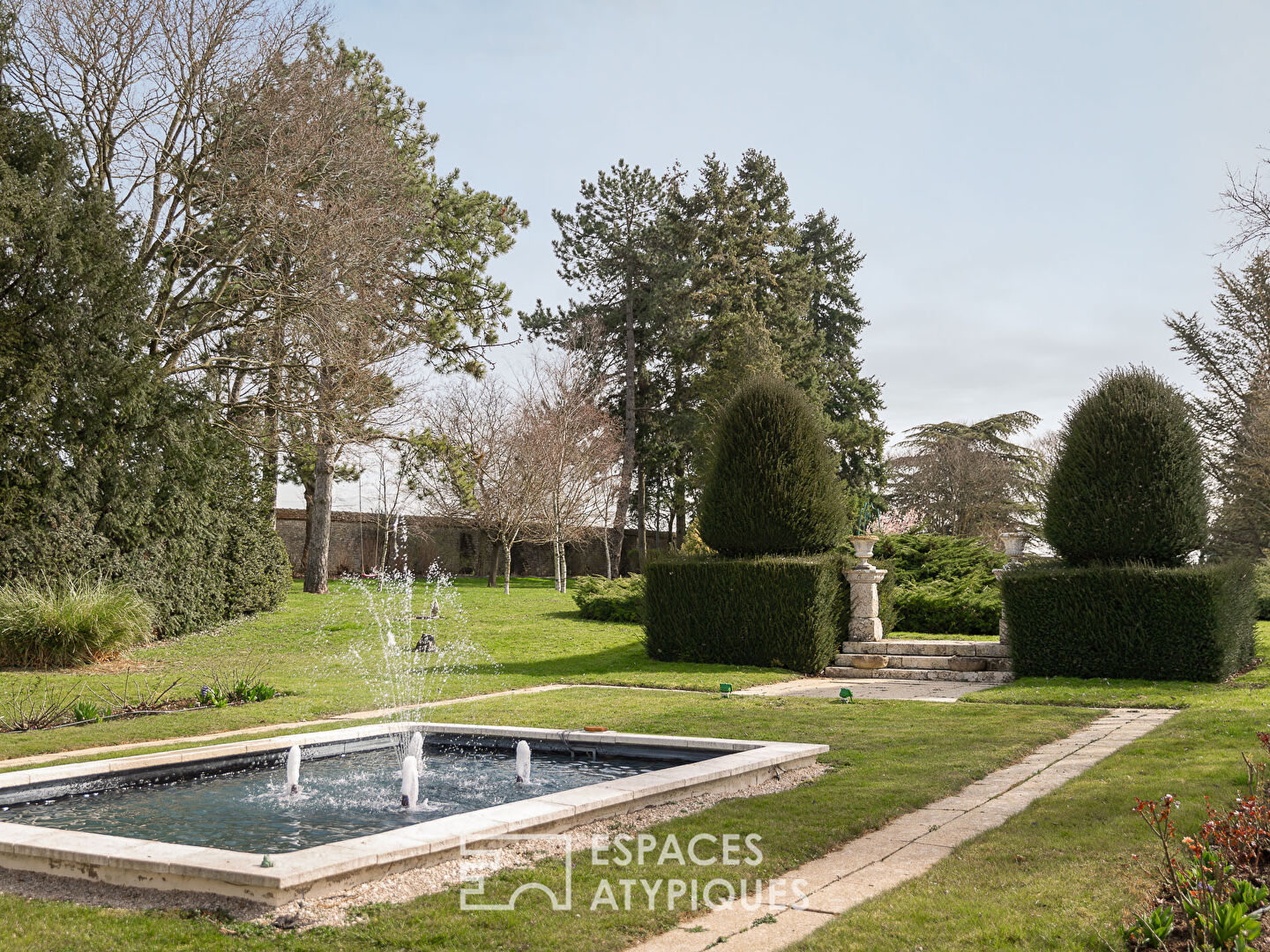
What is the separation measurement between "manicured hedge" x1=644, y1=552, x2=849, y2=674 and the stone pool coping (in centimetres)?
697

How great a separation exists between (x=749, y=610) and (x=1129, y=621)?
521 centimetres

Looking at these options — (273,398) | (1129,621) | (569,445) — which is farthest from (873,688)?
(569,445)

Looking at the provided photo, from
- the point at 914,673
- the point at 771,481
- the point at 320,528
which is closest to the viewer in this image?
the point at 914,673

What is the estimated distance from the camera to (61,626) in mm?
12797

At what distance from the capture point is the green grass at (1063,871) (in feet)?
12.0

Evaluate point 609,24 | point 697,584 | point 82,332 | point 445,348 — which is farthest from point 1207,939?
point 445,348

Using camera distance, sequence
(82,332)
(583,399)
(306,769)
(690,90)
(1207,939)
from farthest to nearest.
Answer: (583,399) → (82,332) → (690,90) → (306,769) → (1207,939)

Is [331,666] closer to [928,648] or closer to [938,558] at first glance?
[928,648]

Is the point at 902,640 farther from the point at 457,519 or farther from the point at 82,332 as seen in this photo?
the point at 457,519

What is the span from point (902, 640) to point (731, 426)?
4.42 metres

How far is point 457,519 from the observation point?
36.2m

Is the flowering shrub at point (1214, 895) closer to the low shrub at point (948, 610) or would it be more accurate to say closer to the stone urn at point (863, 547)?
the stone urn at point (863, 547)

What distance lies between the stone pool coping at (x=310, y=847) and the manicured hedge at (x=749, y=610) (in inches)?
274

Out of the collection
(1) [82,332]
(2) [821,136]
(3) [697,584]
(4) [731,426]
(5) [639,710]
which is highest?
(2) [821,136]
